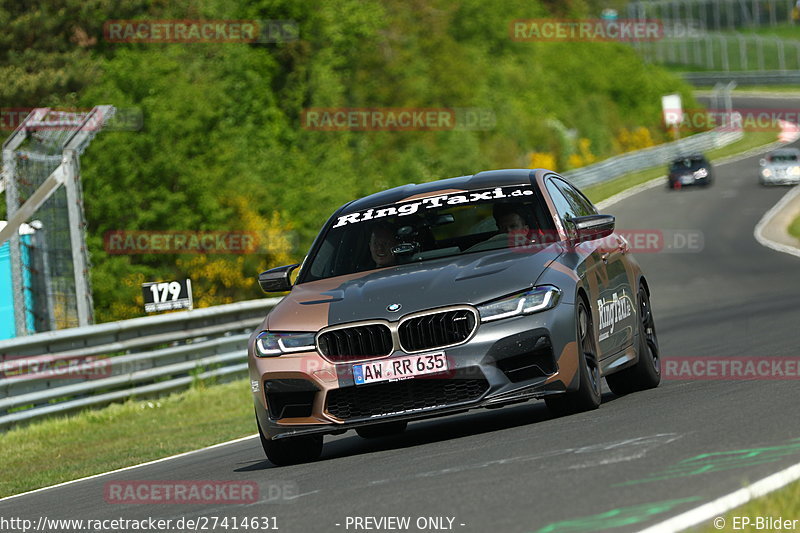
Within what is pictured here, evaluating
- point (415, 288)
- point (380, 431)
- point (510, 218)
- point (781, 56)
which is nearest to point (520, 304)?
point (415, 288)

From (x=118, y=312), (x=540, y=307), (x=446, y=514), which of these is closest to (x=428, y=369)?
(x=540, y=307)

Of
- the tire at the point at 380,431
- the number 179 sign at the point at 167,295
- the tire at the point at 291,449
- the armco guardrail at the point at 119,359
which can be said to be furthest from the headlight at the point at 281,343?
the number 179 sign at the point at 167,295

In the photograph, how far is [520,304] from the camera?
8.48 m

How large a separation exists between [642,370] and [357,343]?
Result: 10.3 ft

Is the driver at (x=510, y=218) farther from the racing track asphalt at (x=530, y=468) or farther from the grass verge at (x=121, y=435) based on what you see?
the grass verge at (x=121, y=435)

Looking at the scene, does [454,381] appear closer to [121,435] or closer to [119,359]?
[121,435]

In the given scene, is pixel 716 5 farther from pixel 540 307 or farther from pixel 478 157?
pixel 540 307

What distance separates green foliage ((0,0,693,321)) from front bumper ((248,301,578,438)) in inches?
1310

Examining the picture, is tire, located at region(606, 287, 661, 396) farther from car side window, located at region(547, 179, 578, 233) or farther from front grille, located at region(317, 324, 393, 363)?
front grille, located at region(317, 324, 393, 363)

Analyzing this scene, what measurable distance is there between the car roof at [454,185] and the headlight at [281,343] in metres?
1.71

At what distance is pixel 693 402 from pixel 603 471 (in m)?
2.73

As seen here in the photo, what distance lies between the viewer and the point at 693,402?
8914 millimetres

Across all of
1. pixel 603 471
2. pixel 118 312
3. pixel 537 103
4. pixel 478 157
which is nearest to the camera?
pixel 603 471

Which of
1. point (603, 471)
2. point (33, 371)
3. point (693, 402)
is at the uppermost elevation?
point (603, 471)
